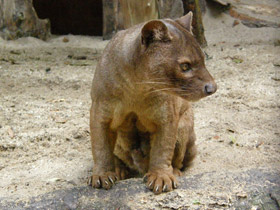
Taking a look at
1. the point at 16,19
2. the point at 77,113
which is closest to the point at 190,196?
the point at 77,113

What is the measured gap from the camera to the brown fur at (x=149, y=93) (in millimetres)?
2855

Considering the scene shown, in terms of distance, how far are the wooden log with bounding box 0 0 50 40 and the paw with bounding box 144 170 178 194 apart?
16.3ft

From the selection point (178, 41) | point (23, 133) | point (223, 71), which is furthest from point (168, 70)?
point (223, 71)

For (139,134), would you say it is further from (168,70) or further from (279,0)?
(279,0)

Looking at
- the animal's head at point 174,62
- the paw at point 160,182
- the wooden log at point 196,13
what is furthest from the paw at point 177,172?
the wooden log at point 196,13

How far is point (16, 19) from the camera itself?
7.13m

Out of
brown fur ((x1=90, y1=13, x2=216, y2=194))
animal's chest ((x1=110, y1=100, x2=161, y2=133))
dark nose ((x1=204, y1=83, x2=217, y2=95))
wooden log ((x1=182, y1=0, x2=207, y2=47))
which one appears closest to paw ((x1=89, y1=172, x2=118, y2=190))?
brown fur ((x1=90, y1=13, x2=216, y2=194))

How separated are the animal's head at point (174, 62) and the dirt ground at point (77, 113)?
816mm

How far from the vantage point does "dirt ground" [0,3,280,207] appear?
3.90 metres

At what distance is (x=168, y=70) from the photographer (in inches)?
112

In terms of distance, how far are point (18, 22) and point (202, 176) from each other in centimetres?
532

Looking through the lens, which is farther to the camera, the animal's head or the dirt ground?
the dirt ground

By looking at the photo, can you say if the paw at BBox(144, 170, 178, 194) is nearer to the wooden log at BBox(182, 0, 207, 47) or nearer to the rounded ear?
the rounded ear

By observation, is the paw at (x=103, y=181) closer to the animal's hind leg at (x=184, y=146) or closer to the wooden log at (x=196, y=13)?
the animal's hind leg at (x=184, y=146)
